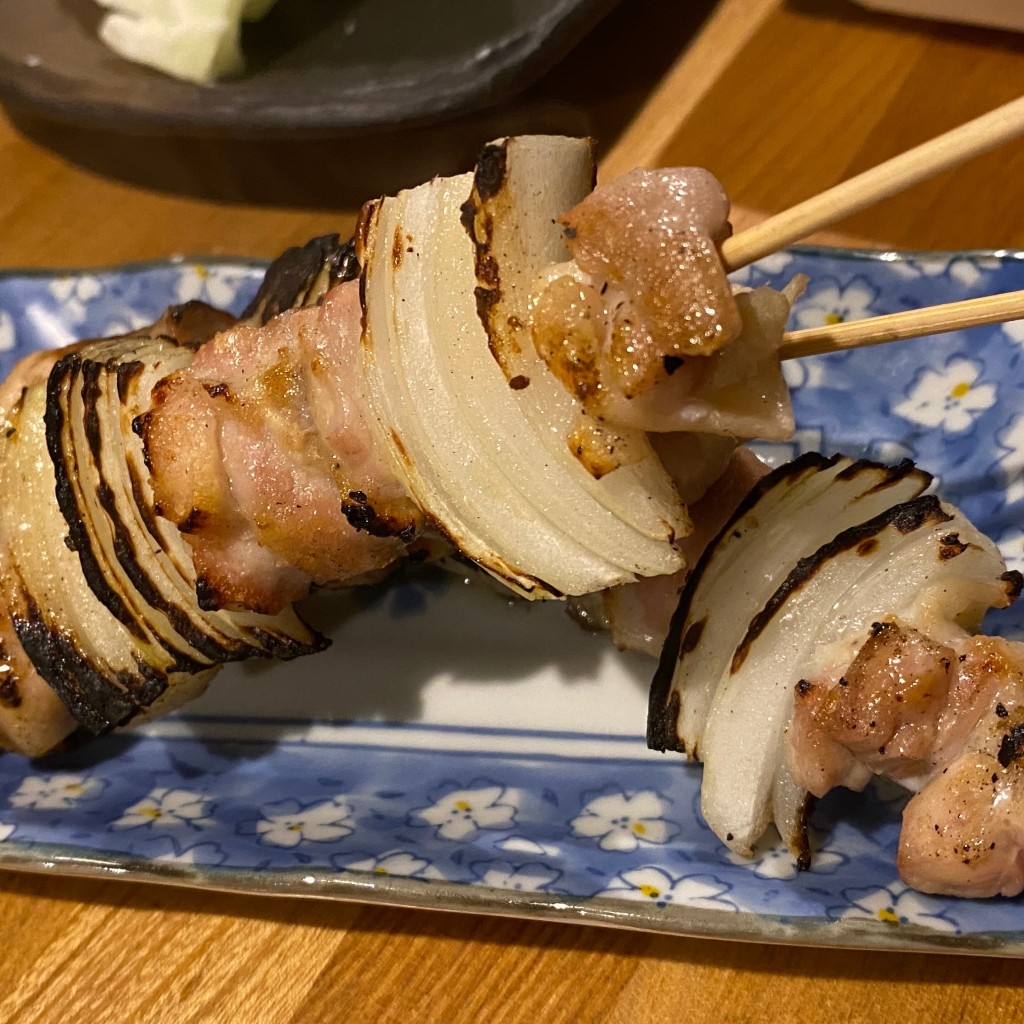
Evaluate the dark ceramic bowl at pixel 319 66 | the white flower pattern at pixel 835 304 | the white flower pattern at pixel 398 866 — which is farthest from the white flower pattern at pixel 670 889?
the dark ceramic bowl at pixel 319 66

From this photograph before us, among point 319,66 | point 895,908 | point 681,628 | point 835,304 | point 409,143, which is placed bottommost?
point 895,908

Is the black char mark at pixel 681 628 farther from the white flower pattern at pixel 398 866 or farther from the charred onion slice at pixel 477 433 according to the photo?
the white flower pattern at pixel 398 866

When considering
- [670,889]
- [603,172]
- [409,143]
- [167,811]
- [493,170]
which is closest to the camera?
[493,170]

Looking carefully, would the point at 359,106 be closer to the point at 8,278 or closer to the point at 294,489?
the point at 8,278

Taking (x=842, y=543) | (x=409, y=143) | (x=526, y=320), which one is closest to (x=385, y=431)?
(x=526, y=320)

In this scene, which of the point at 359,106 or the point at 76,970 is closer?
the point at 76,970

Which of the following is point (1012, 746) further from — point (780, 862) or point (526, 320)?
point (526, 320)

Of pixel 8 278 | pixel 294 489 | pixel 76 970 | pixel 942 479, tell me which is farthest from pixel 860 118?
pixel 76 970
